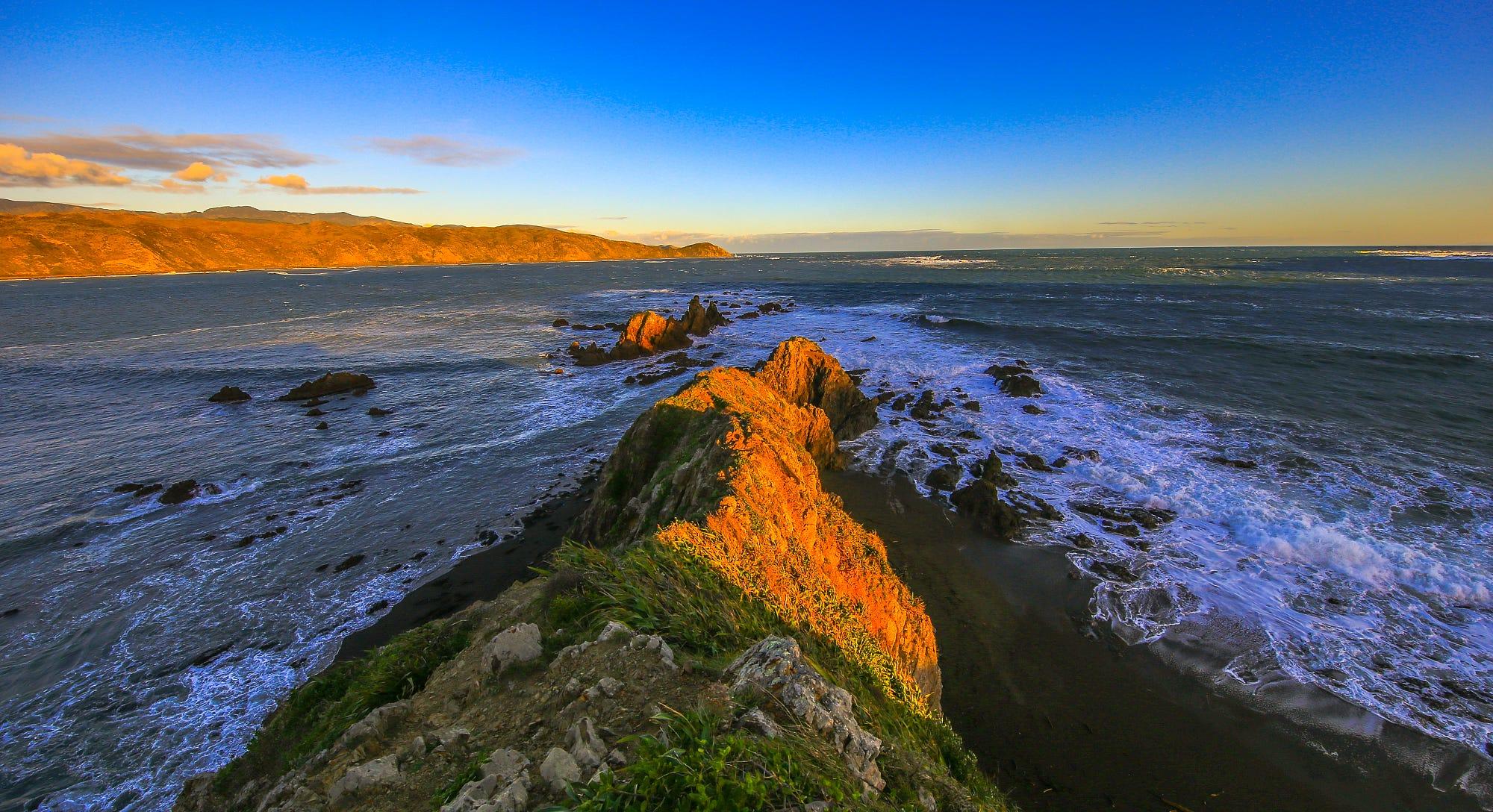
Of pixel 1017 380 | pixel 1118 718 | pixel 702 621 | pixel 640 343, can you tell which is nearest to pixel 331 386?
pixel 640 343

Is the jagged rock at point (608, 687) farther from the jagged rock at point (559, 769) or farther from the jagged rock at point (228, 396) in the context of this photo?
the jagged rock at point (228, 396)

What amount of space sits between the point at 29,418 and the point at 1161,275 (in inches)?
5064

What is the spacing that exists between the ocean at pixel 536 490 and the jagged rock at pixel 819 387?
3.74 feet

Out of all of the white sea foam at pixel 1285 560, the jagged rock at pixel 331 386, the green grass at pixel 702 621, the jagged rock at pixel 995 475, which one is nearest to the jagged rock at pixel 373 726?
the green grass at pixel 702 621

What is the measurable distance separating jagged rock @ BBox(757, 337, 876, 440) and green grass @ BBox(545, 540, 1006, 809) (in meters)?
15.7

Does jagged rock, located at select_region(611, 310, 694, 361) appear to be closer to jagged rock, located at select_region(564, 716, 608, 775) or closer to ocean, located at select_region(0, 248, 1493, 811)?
ocean, located at select_region(0, 248, 1493, 811)

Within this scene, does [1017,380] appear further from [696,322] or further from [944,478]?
[696,322]

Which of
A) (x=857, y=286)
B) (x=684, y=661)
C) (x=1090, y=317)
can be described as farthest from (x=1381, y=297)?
(x=684, y=661)

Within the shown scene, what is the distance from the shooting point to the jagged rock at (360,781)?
3.89 m

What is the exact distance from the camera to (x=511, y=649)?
504cm

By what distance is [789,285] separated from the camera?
93875mm

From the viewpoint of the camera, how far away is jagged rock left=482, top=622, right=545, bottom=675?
499cm

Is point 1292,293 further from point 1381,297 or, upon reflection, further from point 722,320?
point 722,320

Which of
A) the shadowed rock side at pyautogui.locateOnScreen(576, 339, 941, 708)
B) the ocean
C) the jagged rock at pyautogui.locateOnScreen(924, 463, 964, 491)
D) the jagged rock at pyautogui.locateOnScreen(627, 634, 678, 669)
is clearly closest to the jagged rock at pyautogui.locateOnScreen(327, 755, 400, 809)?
the jagged rock at pyautogui.locateOnScreen(627, 634, 678, 669)
